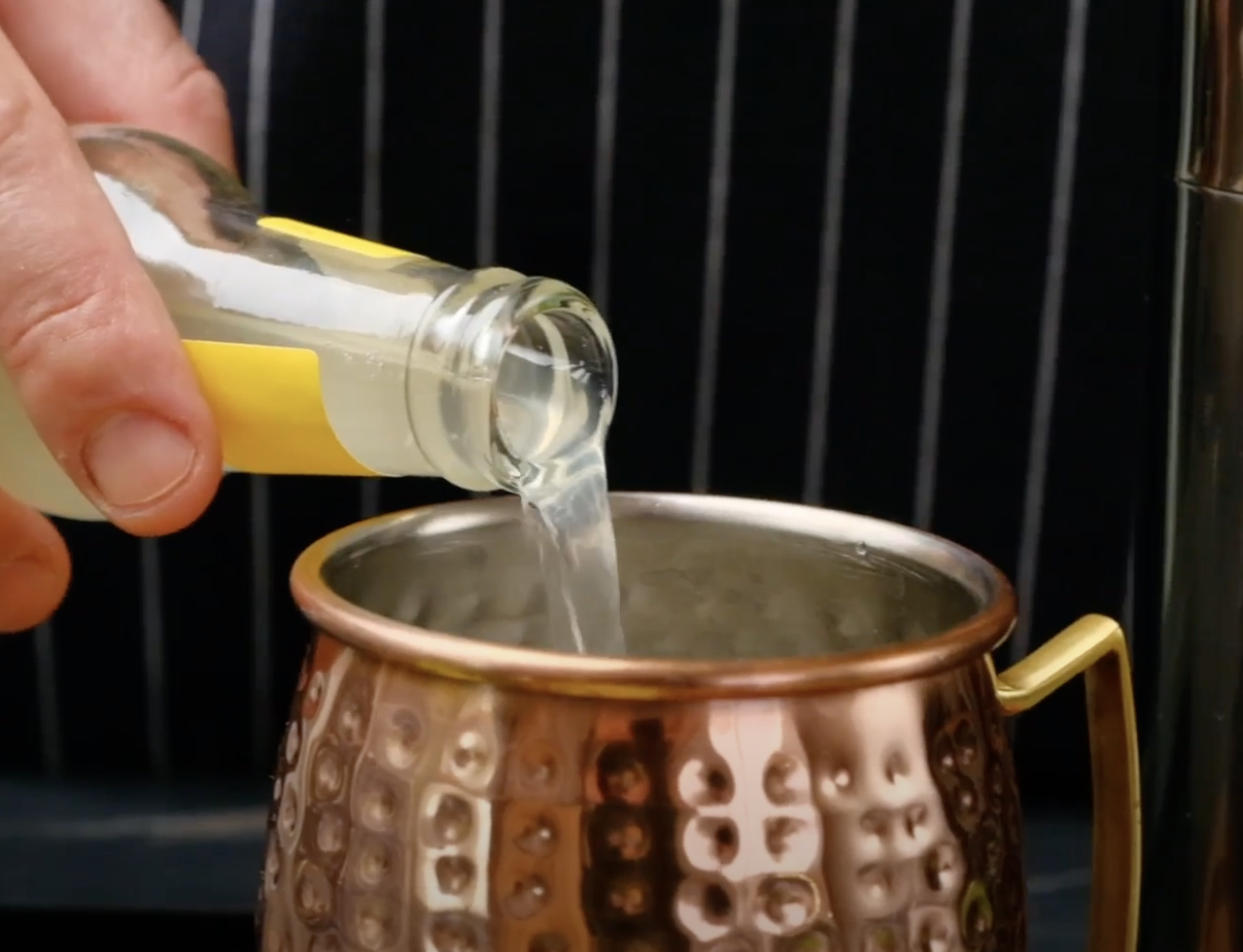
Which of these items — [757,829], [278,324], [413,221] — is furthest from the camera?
[413,221]

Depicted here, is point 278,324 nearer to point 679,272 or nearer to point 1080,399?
point 679,272

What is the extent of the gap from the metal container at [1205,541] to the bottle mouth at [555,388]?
0.15 m

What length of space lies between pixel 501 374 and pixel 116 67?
0.21 meters

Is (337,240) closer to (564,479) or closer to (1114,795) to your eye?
(564,479)

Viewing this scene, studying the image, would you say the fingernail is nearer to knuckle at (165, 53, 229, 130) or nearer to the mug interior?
the mug interior

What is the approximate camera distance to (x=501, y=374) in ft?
1.24

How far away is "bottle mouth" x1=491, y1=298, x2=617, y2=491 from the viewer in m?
0.38

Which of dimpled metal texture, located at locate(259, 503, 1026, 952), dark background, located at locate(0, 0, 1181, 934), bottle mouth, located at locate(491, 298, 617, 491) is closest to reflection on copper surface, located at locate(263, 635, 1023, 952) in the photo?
dimpled metal texture, located at locate(259, 503, 1026, 952)

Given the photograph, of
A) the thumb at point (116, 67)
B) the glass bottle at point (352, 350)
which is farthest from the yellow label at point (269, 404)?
the thumb at point (116, 67)

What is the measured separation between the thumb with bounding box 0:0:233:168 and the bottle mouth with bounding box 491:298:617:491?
0.54ft

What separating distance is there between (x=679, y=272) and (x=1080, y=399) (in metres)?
0.16

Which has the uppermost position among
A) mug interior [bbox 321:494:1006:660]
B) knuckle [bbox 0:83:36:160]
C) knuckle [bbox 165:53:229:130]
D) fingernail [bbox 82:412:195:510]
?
knuckle [bbox 165:53:229:130]

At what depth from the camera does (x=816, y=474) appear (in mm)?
556

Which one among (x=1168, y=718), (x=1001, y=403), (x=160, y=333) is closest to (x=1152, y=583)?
(x=1168, y=718)
